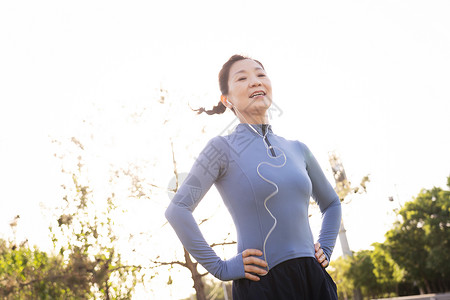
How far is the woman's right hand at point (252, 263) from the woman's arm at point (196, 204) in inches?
0.8

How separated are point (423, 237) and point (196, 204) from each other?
35.0 m

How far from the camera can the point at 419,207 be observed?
34.7 metres

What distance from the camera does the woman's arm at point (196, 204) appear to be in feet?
7.29

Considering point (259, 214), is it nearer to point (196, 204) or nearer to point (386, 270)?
point (196, 204)

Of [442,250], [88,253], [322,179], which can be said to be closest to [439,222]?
Answer: [442,250]

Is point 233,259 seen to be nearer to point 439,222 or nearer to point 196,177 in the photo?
point 196,177

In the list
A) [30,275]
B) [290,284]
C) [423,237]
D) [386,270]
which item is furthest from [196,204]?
[386,270]

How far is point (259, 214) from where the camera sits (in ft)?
7.55

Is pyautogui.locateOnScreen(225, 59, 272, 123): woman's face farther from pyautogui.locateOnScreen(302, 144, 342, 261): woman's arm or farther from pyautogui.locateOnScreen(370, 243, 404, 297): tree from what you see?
pyautogui.locateOnScreen(370, 243, 404, 297): tree

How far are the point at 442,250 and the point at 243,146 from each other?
3346 centimetres

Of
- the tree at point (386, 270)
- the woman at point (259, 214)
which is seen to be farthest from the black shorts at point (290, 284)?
the tree at point (386, 270)

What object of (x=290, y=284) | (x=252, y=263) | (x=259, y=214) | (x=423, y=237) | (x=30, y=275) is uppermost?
(x=423, y=237)

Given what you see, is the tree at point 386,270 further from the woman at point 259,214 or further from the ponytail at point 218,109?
the woman at point 259,214

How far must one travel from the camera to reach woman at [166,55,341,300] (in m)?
2.20
